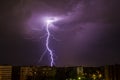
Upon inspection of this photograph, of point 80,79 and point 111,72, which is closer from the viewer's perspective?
point 111,72

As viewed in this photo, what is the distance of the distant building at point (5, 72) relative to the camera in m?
18.5

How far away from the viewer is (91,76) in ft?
63.3

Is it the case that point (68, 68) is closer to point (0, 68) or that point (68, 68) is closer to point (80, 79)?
point (80, 79)

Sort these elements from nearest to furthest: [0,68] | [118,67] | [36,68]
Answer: [118,67]
[0,68]
[36,68]

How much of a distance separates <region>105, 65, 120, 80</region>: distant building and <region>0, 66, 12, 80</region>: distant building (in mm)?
7280

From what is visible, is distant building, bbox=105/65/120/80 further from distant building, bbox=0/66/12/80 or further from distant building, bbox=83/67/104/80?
distant building, bbox=0/66/12/80

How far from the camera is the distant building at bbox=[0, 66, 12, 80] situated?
728 inches

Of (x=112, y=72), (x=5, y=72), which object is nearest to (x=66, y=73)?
Answer: (x=5, y=72)

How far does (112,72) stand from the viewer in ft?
48.1

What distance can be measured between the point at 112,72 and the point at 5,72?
795 centimetres

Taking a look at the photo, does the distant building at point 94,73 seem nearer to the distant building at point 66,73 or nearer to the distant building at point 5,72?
the distant building at point 66,73

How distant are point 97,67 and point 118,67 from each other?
15.9 feet

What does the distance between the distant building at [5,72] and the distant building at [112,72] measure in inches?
287

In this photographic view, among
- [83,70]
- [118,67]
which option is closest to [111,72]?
[118,67]
